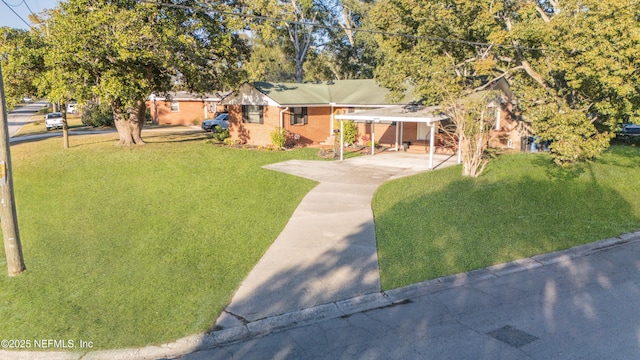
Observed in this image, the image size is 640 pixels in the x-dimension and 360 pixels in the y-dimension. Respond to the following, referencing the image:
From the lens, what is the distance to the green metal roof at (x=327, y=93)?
967 inches

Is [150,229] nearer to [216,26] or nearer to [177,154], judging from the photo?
[177,154]

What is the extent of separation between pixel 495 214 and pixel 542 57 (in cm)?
819

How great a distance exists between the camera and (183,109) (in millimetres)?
39094

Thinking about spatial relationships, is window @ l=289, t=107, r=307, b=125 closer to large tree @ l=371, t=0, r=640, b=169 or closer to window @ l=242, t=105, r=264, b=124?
window @ l=242, t=105, r=264, b=124

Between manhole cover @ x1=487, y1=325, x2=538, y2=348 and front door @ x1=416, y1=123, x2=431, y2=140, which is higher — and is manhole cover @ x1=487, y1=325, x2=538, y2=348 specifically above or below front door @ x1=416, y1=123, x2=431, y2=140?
below

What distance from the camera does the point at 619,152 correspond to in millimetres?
20344

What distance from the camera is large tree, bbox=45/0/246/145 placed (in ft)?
56.3

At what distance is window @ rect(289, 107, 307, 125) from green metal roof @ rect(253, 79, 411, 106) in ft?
2.08

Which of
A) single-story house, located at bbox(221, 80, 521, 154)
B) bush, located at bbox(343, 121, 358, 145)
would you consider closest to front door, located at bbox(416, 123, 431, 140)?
single-story house, located at bbox(221, 80, 521, 154)

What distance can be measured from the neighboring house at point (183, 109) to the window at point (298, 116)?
47.5 ft

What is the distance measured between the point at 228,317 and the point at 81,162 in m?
15.3

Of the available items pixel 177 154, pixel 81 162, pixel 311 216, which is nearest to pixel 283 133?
pixel 177 154

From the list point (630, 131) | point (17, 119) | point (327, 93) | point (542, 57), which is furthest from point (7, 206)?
point (17, 119)

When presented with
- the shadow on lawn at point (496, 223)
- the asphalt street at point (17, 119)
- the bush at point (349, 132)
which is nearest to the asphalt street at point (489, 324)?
the shadow on lawn at point (496, 223)
